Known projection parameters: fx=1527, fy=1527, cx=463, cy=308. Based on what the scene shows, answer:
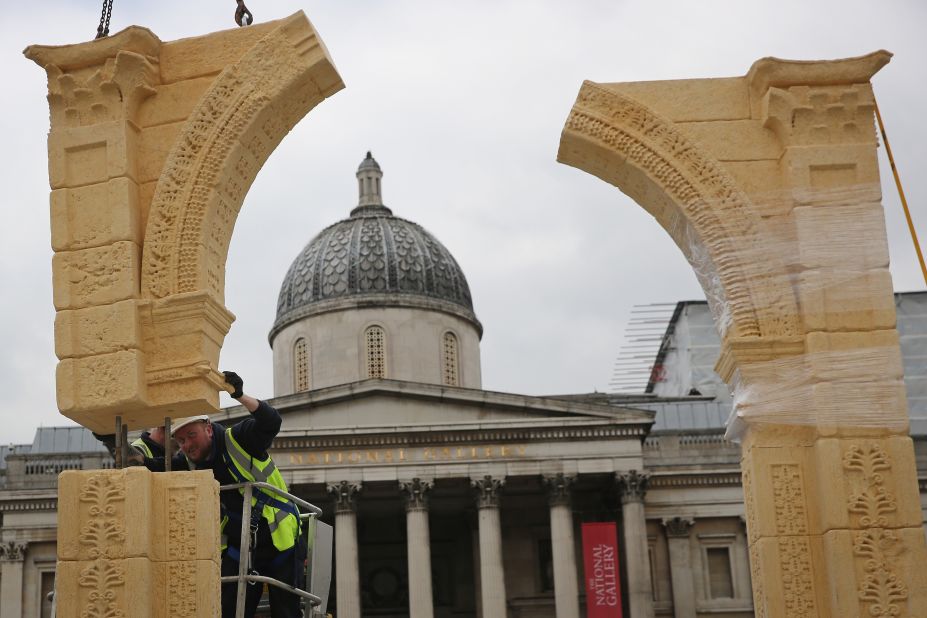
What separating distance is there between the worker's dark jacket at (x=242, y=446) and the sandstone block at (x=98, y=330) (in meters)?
0.84

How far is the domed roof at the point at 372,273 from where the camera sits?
175ft

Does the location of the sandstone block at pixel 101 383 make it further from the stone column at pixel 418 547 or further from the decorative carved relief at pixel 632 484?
the decorative carved relief at pixel 632 484

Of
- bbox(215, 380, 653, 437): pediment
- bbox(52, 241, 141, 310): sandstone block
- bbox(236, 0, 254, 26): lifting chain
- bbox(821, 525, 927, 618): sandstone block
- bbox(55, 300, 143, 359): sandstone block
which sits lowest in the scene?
bbox(821, 525, 927, 618): sandstone block

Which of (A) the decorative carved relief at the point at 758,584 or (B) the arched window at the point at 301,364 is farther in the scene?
(B) the arched window at the point at 301,364

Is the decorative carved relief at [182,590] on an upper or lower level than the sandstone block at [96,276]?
lower

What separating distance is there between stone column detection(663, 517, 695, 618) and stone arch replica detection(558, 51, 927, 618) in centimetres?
3939

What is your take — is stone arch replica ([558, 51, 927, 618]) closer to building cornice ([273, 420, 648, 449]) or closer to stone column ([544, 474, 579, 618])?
stone column ([544, 474, 579, 618])

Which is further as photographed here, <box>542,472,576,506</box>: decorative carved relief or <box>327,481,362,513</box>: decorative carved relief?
<box>542,472,576,506</box>: decorative carved relief

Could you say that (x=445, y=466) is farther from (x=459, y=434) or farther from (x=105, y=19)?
(x=105, y=19)

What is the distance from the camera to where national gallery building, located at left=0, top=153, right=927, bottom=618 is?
46.8 metres

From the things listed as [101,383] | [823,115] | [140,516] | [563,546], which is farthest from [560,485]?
[140,516]

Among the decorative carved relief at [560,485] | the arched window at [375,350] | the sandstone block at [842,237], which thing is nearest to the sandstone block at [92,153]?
the sandstone block at [842,237]

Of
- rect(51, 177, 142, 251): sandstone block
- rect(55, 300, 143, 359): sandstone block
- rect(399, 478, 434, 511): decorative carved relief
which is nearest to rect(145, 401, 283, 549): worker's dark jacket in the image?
rect(55, 300, 143, 359): sandstone block

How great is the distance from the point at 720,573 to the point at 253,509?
4225cm
